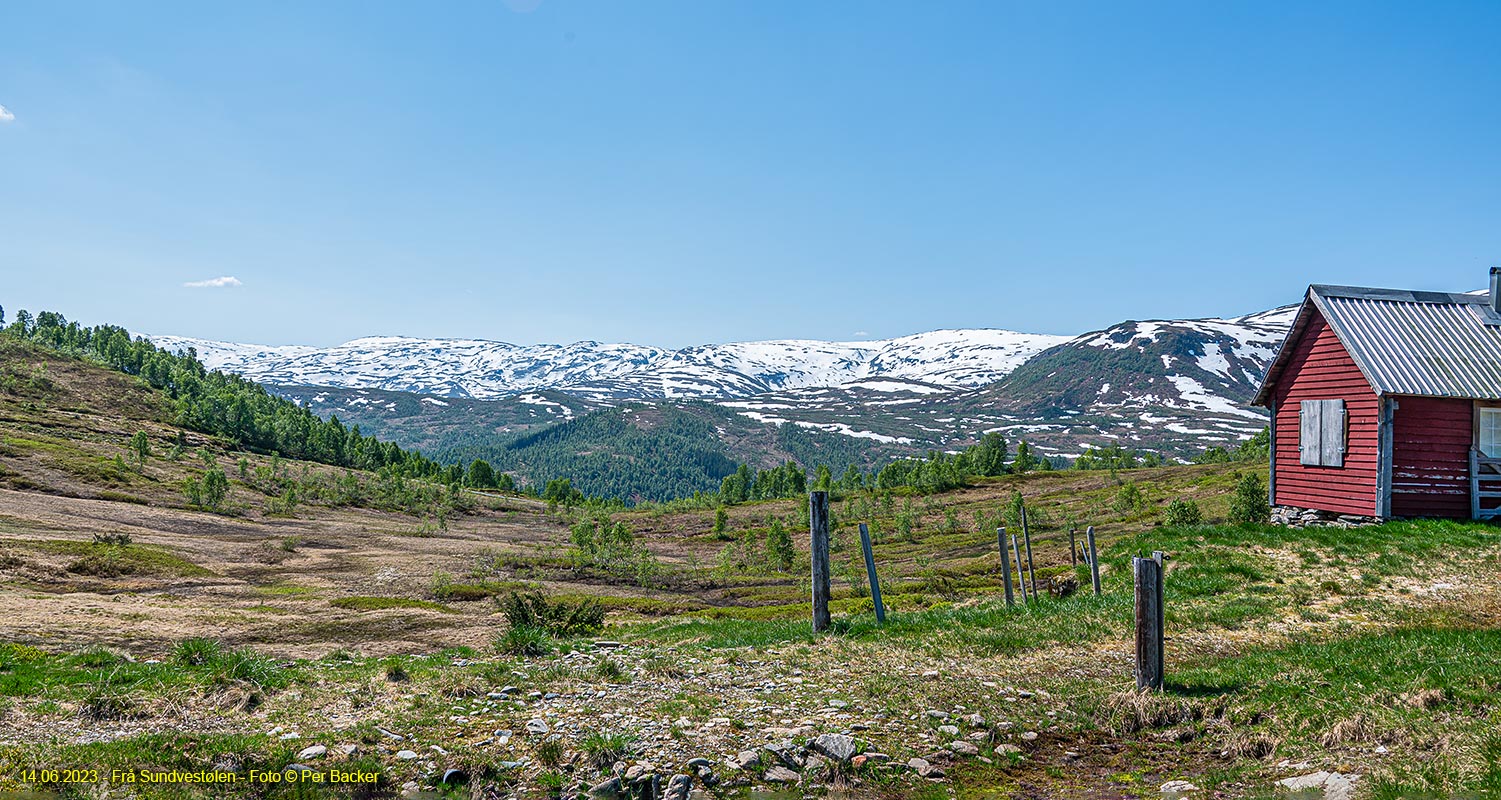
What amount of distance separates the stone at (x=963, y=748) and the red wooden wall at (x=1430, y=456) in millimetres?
27228

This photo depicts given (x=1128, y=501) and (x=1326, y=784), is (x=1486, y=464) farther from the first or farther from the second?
(x=1128, y=501)

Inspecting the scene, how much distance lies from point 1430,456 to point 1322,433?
11.1 feet

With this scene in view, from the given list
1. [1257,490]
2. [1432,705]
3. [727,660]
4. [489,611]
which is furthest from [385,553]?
[1432,705]

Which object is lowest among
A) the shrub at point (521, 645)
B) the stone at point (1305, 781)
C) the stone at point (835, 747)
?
the shrub at point (521, 645)

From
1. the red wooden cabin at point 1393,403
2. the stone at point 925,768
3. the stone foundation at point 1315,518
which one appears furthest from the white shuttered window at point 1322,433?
the stone at point 925,768

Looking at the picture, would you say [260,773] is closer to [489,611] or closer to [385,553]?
[489,611]

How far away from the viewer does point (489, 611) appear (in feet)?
115

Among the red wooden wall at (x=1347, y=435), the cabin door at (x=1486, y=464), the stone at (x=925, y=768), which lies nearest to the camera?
the stone at (x=925, y=768)

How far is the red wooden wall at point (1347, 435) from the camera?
2894 centimetres

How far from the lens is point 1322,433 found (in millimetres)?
30828

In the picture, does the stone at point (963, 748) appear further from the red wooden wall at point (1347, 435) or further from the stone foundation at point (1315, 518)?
the red wooden wall at point (1347, 435)

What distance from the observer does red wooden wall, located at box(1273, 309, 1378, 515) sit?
1139 inches

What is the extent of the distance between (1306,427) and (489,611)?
36096mm

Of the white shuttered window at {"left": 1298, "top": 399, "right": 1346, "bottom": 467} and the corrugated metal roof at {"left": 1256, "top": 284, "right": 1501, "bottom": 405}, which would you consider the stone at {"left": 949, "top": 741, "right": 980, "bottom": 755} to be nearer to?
the corrugated metal roof at {"left": 1256, "top": 284, "right": 1501, "bottom": 405}
